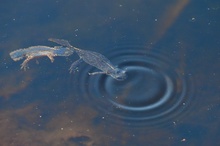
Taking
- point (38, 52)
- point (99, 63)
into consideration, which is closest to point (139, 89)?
point (99, 63)

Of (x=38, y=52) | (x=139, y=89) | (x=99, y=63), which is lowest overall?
(x=139, y=89)

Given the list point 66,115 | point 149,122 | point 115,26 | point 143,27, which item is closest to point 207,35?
point 143,27

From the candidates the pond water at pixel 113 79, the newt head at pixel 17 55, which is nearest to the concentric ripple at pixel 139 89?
the pond water at pixel 113 79

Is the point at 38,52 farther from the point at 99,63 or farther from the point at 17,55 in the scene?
the point at 99,63

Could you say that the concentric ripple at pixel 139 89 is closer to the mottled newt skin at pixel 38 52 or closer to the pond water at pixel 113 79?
the pond water at pixel 113 79

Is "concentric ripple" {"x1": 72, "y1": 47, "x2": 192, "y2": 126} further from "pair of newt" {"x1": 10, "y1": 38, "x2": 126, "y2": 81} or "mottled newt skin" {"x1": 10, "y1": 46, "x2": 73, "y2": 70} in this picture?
"mottled newt skin" {"x1": 10, "y1": 46, "x2": 73, "y2": 70}

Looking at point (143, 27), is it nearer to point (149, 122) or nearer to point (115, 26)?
point (115, 26)

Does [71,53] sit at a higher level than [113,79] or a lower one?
higher

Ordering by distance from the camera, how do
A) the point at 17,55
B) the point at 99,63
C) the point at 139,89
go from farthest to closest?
the point at 17,55, the point at 99,63, the point at 139,89
